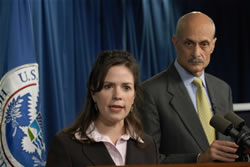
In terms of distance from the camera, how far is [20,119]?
9.27 feet

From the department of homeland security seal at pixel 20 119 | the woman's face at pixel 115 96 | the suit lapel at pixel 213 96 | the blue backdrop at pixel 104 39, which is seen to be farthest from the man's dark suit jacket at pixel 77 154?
the blue backdrop at pixel 104 39

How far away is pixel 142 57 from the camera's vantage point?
13.9ft

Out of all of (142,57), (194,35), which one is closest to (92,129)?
(194,35)

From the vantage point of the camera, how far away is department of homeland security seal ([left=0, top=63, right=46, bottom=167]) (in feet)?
9.09

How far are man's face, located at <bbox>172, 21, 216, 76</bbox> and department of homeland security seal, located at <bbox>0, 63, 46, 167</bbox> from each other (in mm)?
1049

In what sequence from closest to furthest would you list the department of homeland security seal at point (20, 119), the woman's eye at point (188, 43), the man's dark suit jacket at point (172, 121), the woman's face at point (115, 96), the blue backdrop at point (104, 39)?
1. the woman's face at point (115, 96)
2. the man's dark suit jacket at point (172, 121)
3. the woman's eye at point (188, 43)
4. the department of homeland security seal at point (20, 119)
5. the blue backdrop at point (104, 39)

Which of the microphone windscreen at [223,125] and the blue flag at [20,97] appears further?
the blue flag at [20,97]

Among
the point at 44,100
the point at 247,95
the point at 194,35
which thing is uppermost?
the point at 194,35

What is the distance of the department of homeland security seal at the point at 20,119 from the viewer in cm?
277

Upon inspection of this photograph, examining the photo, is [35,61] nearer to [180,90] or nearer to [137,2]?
[180,90]

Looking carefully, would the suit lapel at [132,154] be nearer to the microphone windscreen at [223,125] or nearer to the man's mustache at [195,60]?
the microphone windscreen at [223,125]

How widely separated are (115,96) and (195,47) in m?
0.88

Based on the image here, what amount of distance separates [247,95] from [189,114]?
264cm

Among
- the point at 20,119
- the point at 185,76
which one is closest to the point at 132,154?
the point at 185,76
